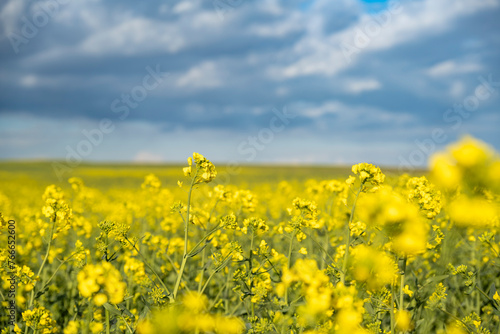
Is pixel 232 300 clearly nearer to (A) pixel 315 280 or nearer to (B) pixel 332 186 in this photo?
(B) pixel 332 186

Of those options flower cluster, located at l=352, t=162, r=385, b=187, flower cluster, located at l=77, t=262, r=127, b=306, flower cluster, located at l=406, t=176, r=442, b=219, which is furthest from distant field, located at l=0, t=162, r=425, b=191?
flower cluster, located at l=77, t=262, r=127, b=306

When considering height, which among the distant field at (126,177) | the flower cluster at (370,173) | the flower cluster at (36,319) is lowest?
the flower cluster at (36,319)

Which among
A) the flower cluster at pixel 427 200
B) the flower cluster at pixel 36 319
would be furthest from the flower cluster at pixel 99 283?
the flower cluster at pixel 427 200

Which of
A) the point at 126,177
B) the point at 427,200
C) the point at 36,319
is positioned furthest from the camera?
the point at 126,177

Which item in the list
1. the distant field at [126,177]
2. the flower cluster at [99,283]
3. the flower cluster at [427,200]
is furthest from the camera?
the distant field at [126,177]

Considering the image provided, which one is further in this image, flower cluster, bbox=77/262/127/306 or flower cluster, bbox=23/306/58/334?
flower cluster, bbox=23/306/58/334

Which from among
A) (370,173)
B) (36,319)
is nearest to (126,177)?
(36,319)

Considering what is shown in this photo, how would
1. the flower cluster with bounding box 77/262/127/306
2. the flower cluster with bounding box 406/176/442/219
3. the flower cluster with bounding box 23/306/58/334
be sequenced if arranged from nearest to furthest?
the flower cluster with bounding box 77/262/127/306 < the flower cluster with bounding box 406/176/442/219 < the flower cluster with bounding box 23/306/58/334

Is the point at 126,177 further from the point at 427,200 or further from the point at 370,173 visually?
the point at 427,200

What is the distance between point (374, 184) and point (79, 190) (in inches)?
229

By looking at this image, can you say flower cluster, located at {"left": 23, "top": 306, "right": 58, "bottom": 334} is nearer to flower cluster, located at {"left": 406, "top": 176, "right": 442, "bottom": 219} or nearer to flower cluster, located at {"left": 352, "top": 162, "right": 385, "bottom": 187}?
flower cluster, located at {"left": 352, "top": 162, "right": 385, "bottom": 187}

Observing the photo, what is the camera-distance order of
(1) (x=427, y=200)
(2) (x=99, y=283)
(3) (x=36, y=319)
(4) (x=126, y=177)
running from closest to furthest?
(2) (x=99, y=283) → (1) (x=427, y=200) → (3) (x=36, y=319) → (4) (x=126, y=177)

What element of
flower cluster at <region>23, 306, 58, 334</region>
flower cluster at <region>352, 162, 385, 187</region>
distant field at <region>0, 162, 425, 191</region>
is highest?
flower cluster at <region>352, 162, 385, 187</region>

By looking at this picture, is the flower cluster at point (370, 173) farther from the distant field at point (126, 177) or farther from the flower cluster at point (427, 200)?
the distant field at point (126, 177)
